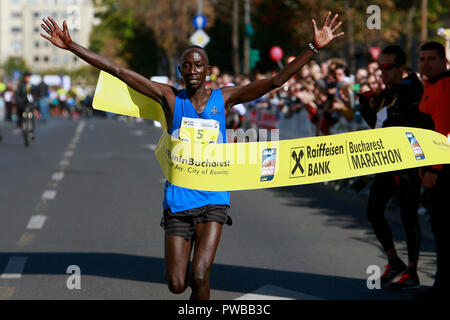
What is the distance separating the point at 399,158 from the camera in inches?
253

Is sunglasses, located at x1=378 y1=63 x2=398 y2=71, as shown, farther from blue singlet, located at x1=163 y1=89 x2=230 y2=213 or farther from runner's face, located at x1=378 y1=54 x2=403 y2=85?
blue singlet, located at x1=163 y1=89 x2=230 y2=213

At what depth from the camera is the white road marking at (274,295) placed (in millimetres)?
6871

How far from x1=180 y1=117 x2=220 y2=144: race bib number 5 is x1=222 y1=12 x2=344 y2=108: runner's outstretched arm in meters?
0.23

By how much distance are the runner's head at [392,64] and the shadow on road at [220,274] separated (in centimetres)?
164

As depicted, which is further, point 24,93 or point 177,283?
point 24,93

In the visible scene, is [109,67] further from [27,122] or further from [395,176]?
[27,122]

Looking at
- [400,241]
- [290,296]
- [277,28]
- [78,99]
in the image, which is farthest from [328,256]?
[78,99]

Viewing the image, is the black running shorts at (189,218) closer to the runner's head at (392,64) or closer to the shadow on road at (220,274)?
the shadow on road at (220,274)

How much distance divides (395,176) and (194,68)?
95.8 inches

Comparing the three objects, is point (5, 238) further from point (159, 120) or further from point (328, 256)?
point (159, 120)

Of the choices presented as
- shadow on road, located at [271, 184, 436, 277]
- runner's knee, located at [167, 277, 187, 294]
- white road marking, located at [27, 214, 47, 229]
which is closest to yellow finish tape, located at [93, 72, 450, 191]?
runner's knee, located at [167, 277, 187, 294]

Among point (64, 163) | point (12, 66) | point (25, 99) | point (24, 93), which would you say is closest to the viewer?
point (64, 163)

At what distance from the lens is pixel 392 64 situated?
737 cm

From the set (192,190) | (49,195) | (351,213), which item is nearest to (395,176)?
(192,190)
